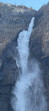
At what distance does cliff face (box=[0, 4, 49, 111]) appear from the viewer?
41.7m

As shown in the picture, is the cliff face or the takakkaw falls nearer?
the takakkaw falls

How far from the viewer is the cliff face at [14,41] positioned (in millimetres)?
41719

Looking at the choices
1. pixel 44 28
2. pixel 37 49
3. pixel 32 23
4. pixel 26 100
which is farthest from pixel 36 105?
pixel 32 23

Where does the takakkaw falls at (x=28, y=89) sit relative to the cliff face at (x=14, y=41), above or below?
below

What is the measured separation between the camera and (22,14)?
186 ft

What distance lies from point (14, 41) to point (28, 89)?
40.2 ft

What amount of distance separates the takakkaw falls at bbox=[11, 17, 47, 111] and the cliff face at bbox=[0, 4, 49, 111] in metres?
0.96

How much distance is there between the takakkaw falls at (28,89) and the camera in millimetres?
39812

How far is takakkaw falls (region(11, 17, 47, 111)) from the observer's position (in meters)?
39.8

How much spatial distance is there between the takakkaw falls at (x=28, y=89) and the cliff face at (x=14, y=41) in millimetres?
958

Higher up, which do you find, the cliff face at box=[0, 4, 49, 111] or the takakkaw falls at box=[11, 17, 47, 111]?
the cliff face at box=[0, 4, 49, 111]

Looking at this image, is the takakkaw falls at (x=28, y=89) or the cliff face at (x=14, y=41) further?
the cliff face at (x=14, y=41)

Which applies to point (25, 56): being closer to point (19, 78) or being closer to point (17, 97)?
point (19, 78)

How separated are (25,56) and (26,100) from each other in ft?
28.9
